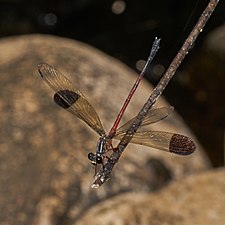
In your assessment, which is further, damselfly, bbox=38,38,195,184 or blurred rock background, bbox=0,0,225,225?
blurred rock background, bbox=0,0,225,225

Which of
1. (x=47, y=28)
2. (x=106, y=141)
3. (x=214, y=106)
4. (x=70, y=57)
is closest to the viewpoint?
(x=106, y=141)

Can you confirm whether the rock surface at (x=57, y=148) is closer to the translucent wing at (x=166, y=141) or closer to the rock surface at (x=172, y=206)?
the rock surface at (x=172, y=206)

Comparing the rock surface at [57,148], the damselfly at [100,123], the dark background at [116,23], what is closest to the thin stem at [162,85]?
the damselfly at [100,123]

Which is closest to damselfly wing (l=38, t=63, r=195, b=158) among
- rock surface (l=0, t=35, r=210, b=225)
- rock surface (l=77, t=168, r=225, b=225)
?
rock surface (l=77, t=168, r=225, b=225)

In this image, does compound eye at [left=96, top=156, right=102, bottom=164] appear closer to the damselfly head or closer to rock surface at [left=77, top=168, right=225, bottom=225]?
the damselfly head

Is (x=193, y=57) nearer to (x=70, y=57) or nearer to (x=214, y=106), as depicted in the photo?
(x=214, y=106)

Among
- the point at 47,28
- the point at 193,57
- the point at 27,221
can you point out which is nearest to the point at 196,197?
the point at 27,221

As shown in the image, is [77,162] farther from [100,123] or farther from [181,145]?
[181,145]

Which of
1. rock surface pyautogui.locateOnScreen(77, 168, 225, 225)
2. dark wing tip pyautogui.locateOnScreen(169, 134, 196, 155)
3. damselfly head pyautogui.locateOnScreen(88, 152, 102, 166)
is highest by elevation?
dark wing tip pyautogui.locateOnScreen(169, 134, 196, 155)
